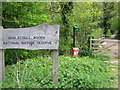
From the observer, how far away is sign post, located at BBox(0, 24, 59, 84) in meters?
3.46

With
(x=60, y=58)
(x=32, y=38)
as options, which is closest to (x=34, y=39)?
(x=32, y=38)

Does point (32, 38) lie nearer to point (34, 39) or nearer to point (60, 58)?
point (34, 39)

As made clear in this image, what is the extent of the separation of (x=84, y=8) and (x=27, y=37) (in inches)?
195

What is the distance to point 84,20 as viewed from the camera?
7.90m

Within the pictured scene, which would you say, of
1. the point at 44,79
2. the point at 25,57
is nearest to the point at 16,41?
the point at 44,79

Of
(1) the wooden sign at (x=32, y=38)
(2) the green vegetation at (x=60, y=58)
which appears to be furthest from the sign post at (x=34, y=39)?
(2) the green vegetation at (x=60, y=58)

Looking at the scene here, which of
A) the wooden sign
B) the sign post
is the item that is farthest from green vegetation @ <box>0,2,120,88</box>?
the wooden sign

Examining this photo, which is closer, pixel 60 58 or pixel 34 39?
pixel 34 39

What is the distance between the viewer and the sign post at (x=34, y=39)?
346 cm

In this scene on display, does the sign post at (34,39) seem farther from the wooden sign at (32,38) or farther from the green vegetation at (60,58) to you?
the green vegetation at (60,58)

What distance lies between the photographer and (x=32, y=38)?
11.5 ft

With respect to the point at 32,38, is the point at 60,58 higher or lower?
lower

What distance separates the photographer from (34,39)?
11.5 feet

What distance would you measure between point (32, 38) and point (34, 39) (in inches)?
2.0
